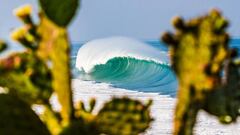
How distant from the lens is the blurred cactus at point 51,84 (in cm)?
107

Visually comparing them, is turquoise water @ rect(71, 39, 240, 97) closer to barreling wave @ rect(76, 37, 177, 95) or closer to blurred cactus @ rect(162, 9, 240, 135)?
barreling wave @ rect(76, 37, 177, 95)

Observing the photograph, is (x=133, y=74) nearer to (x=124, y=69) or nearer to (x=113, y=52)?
(x=124, y=69)

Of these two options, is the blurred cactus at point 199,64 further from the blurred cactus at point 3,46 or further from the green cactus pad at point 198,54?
the blurred cactus at point 3,46

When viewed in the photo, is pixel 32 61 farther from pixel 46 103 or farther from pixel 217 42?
pixel 217 42

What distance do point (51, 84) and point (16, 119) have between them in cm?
13

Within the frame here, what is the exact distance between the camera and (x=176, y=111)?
1093 mm

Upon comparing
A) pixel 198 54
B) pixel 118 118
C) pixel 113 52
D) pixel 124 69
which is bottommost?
pixel 118 118

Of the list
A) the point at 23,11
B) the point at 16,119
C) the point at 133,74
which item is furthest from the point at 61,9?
the point at 133,74

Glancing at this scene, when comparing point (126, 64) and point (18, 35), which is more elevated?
point (126, 64)

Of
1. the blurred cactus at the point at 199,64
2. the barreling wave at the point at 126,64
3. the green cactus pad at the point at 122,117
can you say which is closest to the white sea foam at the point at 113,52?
the barreling wave at the point at 126,64

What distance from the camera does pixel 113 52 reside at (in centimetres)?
3150

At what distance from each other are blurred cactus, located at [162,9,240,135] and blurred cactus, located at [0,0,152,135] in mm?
143

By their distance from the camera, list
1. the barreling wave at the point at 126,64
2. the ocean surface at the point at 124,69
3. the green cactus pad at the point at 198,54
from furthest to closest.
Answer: the barreling wave at the point at 126,64 → the ocean surface at the point at 124,69 → the green cactus pad at the point at 198,54

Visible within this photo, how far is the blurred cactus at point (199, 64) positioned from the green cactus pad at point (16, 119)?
0.91 ft
